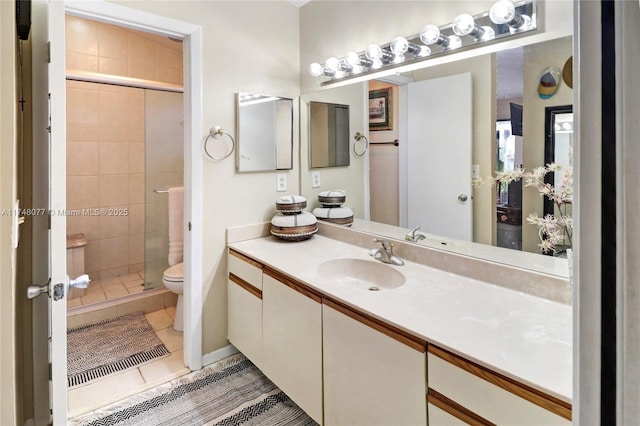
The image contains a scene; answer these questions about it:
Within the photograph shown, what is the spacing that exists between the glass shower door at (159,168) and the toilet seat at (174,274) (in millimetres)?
255

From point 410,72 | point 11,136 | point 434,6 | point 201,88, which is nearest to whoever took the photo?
point 11,136

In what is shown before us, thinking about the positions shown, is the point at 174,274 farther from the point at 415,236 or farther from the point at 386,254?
the point at 415,236

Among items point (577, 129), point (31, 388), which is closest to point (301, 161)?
point (31, 388)

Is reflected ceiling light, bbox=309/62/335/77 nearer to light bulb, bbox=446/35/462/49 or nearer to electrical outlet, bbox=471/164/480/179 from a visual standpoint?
light bulb, bbox=446/35/462/49

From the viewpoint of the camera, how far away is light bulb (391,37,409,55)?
179 cm

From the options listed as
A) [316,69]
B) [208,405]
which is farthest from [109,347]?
[316,69]

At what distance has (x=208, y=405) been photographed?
1948mm

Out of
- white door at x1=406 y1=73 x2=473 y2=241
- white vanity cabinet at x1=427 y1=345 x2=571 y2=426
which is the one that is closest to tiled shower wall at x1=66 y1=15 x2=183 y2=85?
white door at x1=406 y1=73 x2=473 y2=241

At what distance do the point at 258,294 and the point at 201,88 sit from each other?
1.21 metres

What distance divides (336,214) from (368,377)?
1250 mm

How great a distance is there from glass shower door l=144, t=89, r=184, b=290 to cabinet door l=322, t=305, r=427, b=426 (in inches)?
85.0

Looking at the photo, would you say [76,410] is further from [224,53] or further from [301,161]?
[224,53]

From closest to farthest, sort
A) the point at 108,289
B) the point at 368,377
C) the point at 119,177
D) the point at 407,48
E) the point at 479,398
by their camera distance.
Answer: the point at 479,398
the point at 368,377
the point at 407,48
the point at 108,289
the point at 119,177

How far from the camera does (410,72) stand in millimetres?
1881
